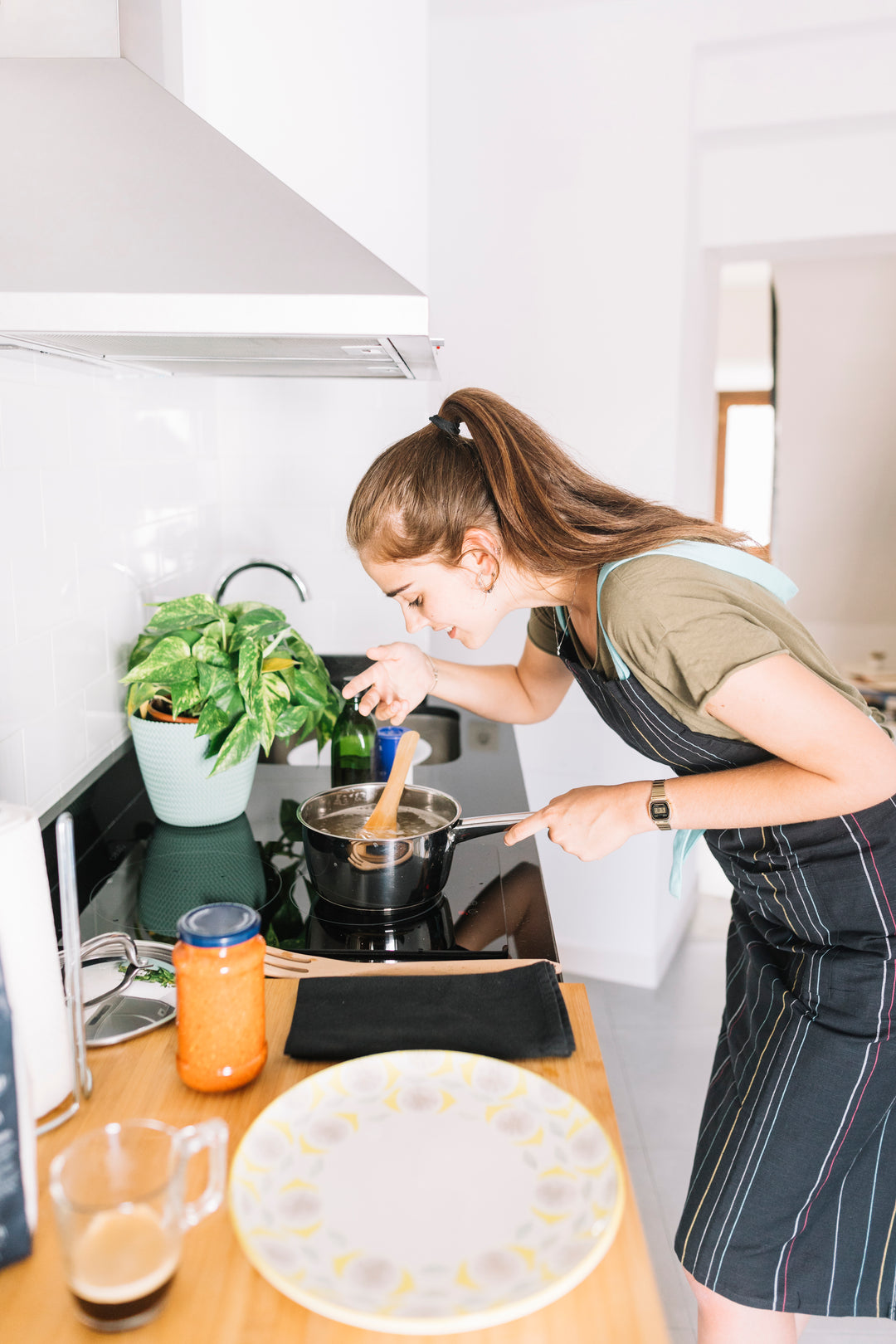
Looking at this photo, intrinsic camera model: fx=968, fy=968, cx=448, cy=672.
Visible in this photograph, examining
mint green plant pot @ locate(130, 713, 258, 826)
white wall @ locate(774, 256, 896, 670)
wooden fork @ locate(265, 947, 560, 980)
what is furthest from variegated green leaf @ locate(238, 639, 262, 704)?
white wall @ locate(774, 256, 896, 670)

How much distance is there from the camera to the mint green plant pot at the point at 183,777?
1395 millimetres

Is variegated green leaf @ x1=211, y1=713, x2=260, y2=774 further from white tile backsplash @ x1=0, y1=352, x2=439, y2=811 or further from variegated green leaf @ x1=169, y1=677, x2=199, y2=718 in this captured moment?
white tile backsplash @ x1=0, y1=352, x2=439, y2=811

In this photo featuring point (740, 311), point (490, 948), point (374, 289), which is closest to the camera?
point (374, 289)

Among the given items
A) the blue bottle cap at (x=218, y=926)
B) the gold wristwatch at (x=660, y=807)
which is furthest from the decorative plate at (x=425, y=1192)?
the gold wristwatch at (x=660, y=807)

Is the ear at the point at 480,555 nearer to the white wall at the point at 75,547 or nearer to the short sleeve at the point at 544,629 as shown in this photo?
the short sleeve at the point at 544,629

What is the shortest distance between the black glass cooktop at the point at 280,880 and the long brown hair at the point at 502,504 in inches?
16.0

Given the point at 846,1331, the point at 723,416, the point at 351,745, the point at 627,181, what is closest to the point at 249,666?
the point at 351,745

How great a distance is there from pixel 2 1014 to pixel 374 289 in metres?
0.70

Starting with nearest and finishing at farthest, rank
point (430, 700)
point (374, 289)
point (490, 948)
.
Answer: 1. point (374, 289)
2. point (490, 948)
3. point (430, 700)

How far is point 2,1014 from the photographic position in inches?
23.9

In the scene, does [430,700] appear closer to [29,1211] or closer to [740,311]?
[29,1211]

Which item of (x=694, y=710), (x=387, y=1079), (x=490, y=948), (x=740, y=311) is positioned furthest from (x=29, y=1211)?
(x=740, y=311)

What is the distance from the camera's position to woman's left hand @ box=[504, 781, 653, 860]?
3.52ft

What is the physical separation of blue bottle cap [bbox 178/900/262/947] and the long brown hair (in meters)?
0.54
